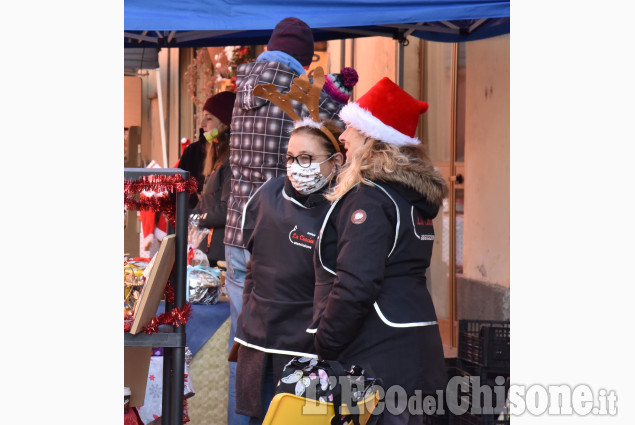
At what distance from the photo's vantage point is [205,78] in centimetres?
1265

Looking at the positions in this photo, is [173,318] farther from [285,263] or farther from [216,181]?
[216,181]

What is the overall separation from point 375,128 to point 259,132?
132cm

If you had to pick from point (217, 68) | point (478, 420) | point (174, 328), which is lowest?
point (478, 420)

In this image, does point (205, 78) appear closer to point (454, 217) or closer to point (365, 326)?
point (454, 217)

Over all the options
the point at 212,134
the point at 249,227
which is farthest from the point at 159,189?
the point at 212,134

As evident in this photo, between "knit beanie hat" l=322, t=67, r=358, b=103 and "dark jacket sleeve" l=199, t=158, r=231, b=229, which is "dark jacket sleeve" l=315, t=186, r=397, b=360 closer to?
"knit beanie hat" l=322, t=67, r=358, b=103

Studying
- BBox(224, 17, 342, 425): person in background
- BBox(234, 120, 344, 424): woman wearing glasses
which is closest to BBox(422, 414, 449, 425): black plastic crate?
BBox(224, 17, 342, 425): person in background

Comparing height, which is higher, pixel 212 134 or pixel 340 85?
pixel 340 85

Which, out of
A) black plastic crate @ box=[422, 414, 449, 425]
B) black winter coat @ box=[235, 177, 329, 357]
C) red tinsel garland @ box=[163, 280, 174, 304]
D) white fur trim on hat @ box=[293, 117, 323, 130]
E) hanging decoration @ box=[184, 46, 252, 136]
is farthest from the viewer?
hanging decoration @ box=[184, 46, 252, 136]

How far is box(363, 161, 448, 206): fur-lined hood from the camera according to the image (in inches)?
128

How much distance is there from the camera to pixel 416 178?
326 centimetres
